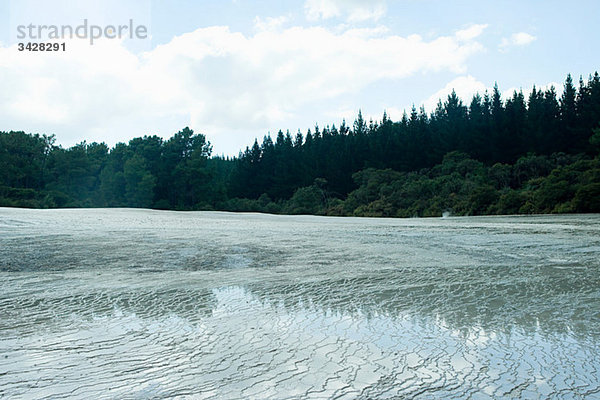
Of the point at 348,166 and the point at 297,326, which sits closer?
the point at 297,326

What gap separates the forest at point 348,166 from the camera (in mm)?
34641

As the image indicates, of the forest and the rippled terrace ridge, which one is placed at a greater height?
the forest

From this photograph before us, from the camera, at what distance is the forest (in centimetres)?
3464

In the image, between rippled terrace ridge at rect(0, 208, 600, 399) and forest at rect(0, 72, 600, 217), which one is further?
forest at rect(0, 72, 600, 217)

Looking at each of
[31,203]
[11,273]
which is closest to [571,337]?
[11,273]

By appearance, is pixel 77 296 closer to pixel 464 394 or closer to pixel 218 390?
pixel 218 390

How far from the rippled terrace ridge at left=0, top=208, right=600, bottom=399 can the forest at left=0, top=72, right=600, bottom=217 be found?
24.1 meters

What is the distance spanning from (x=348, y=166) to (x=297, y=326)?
5786 centimetres

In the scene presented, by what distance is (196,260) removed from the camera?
604 centimetres

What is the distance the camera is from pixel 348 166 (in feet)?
198

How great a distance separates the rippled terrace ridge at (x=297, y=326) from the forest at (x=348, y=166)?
24.1m

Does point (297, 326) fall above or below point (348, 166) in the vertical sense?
below

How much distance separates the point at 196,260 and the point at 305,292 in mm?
2311

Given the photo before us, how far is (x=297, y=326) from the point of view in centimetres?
309
